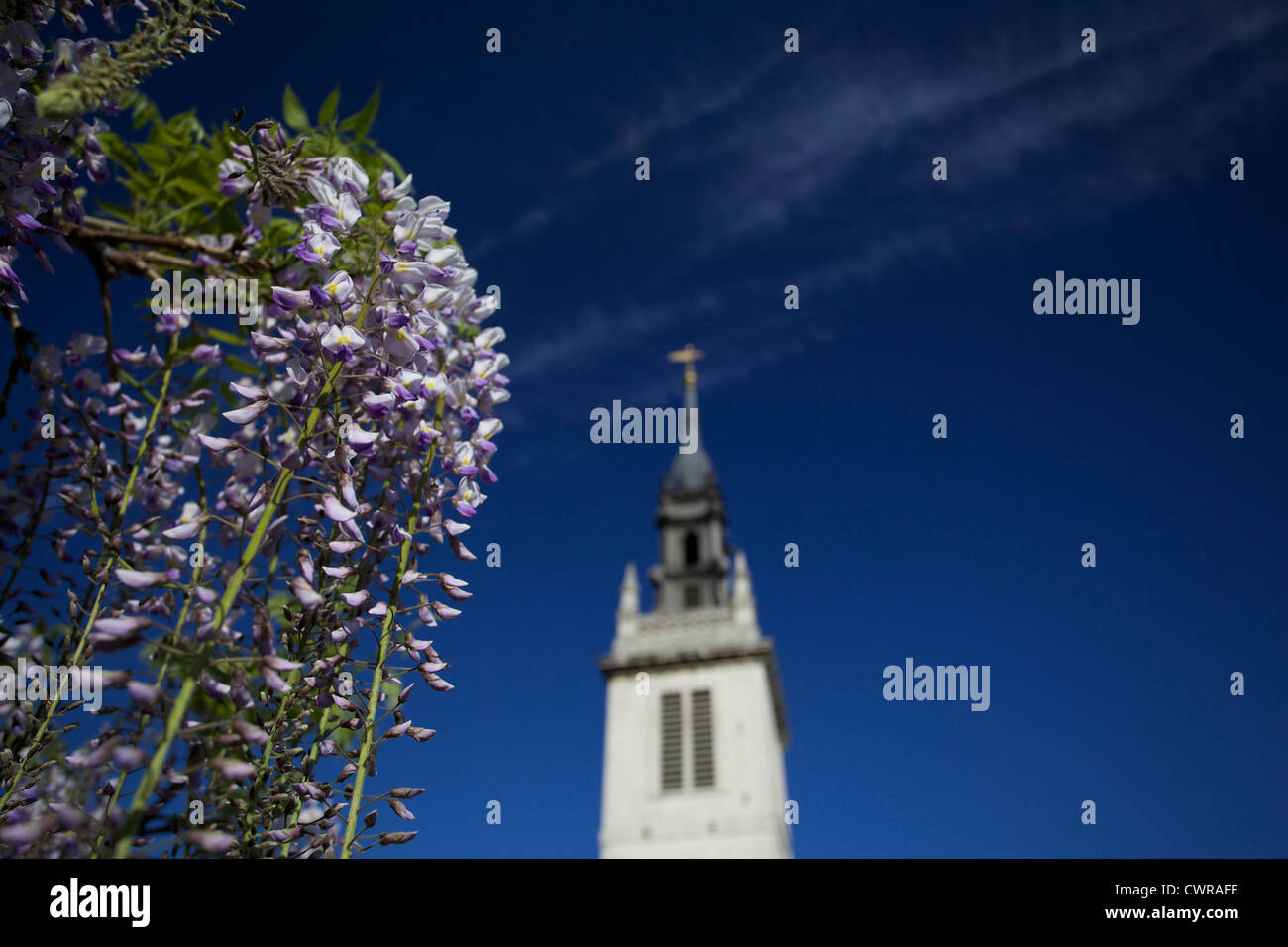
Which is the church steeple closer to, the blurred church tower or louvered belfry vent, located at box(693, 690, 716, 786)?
the blurred church tower

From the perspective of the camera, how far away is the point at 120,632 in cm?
108

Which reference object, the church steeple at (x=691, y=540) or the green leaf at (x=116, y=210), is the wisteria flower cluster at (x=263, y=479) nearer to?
the green leaf at (x=116, y=210)

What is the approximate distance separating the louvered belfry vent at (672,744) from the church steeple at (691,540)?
16.2ft

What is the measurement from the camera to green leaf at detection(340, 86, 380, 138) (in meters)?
2.14

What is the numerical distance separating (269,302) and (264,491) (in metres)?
0.97

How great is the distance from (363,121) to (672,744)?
36009 mm

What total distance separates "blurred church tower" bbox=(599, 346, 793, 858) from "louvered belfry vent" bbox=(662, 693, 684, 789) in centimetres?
4

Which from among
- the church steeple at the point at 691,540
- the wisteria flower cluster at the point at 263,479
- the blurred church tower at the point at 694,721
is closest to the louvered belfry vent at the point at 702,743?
the blurred church tower at the point at 694,721

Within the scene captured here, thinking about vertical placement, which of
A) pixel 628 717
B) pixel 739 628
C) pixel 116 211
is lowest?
pixel 628 717

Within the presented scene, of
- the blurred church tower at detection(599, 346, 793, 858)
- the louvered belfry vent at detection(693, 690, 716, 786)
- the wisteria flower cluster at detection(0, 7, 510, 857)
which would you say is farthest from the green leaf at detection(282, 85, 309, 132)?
the louvered belfry vent at detection(693, 690, 716, 786)

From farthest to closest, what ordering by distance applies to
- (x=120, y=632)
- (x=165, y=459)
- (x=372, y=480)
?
(x=165, y=459) < (x=372, y=480) < (x=120, y=632)
